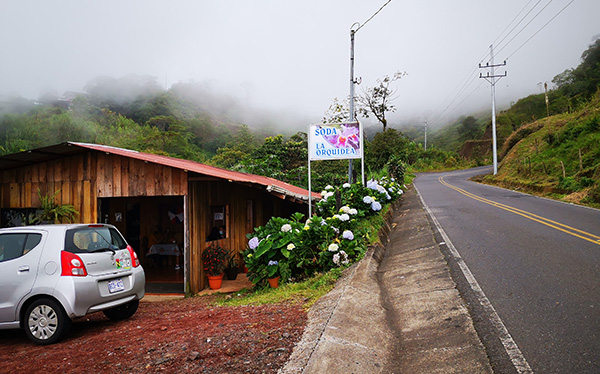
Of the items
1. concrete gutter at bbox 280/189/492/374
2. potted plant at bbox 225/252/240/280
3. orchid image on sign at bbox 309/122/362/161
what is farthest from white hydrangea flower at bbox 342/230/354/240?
potted plant at bbox 225/252/240/280

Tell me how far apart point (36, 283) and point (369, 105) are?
1392 inches

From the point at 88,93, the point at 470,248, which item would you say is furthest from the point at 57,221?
the point at 88,93

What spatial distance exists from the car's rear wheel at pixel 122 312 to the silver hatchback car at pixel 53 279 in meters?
0.55

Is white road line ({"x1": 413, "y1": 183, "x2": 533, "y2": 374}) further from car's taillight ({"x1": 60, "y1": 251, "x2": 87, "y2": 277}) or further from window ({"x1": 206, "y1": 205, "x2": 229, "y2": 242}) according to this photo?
window ({"x1": 206, "y1": 205, "x2": 229, "y2": 242})

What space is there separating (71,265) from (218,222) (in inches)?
248

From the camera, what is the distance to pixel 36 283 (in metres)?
5.08

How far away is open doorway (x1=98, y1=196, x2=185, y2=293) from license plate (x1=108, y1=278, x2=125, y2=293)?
300 inches

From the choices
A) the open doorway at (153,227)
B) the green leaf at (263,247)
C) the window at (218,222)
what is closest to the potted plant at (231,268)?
the window at (218,222)

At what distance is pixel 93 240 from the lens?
18.5 feet

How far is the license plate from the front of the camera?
5461 mm

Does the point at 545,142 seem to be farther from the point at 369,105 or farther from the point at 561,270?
the point at 561,270

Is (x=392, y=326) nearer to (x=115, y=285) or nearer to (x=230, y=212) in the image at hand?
(x=115, y=285)

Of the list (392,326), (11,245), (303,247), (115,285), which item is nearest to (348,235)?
(303,247)

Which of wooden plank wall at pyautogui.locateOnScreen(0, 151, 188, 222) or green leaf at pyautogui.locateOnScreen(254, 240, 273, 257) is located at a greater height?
wooden plank wall at pyautogui.locateOnScreen(0, 151, 188, 222)
